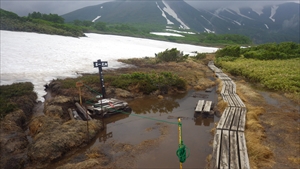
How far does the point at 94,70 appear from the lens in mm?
22312

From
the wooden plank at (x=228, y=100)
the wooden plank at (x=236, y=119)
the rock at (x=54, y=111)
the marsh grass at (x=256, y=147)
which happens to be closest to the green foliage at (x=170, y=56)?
the wooden plank at (x=228, y=100)

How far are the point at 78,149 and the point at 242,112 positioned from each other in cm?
859

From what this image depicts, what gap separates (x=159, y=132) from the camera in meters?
9.65

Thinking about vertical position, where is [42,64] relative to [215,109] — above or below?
above

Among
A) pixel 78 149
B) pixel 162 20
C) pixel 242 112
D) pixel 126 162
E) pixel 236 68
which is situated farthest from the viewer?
pixel 162 20

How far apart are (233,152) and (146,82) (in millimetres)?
10652

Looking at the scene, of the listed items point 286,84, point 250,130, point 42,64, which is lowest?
point 250,130

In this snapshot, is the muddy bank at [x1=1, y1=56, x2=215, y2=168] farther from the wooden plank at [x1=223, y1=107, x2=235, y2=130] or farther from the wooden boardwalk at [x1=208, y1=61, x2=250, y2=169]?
the wooden boardwalk at [x1=208, y1=61, x2=250, y2=169]

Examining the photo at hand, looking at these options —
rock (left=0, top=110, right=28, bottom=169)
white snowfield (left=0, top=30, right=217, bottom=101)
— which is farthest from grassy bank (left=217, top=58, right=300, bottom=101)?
rock (left=0, top=110, right=28, bottom=169)

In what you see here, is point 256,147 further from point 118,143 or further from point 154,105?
point 154,105

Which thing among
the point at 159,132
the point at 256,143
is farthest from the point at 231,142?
the point at 159,132

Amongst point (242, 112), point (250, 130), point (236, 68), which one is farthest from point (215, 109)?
point (236, 68)

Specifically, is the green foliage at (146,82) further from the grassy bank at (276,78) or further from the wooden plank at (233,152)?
the wooden plank at (233,152)

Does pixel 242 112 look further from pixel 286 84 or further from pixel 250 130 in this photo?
pixel 286 84
